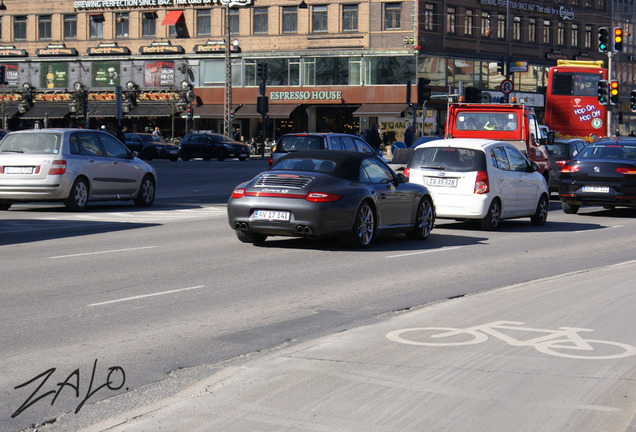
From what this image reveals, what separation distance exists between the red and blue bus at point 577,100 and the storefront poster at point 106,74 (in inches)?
1580

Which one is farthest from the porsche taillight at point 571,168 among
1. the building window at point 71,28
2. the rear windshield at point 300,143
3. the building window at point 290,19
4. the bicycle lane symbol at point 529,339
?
the building window at point 71,28

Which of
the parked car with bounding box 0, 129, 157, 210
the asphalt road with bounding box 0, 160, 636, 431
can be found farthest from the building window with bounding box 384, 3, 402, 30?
the asphalt road with bounding box 0, 160, 636, 431

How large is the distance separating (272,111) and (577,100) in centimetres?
3103

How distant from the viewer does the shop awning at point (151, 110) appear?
3009 inches

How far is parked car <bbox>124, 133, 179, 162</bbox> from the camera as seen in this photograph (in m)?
57.4

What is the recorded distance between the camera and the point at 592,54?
85.5 meters

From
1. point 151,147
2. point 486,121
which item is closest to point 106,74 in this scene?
point 151,147

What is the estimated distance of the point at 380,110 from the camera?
70438 mm

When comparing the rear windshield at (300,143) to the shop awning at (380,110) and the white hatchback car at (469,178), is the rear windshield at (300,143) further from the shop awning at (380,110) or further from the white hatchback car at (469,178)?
the shop awning at (380,110)

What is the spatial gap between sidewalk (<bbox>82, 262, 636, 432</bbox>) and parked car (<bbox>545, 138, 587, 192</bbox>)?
2084 centimetres

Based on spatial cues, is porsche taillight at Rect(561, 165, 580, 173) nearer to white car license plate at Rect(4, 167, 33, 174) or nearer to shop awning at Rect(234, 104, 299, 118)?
white car license plate at Rect(4, 167, 33, 174)

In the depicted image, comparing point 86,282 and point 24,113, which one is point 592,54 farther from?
point 86,282

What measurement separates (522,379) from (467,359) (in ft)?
2.16

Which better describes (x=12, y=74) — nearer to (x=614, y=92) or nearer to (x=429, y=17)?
(x=429, y=17)
